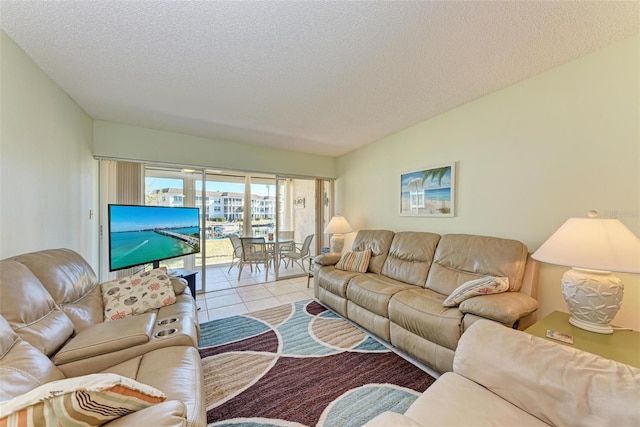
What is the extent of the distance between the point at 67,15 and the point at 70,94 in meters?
1.36

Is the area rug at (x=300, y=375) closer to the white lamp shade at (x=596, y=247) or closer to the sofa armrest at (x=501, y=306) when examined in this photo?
the sofa armrest at (x=501, y=306)

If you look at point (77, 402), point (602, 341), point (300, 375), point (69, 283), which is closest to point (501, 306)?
point (602, 341)

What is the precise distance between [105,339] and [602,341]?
9.21 feet

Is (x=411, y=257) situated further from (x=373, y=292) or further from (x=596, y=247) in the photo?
(x=596, y=247)

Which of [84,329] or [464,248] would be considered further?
[464,248]

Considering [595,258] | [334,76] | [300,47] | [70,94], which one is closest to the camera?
[595,258]

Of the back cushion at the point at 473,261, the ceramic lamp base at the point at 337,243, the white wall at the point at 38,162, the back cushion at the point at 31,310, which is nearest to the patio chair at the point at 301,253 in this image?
the ceramic lamp base at the point at 337,243

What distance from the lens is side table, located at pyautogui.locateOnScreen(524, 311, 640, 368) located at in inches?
48.9

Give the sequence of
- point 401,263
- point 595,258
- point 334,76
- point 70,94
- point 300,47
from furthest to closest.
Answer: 1. point 401,263
2. point 70,94
3. point 334,76
4. point 300,47
5. point 595,258

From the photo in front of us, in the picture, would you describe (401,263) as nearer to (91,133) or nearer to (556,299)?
(556,299)

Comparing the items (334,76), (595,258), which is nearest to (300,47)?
(334,76)

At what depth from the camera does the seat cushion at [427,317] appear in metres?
1.75

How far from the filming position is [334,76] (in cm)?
209

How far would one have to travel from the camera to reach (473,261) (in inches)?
90.7
